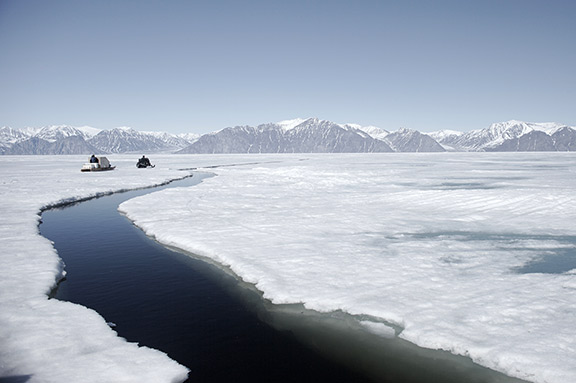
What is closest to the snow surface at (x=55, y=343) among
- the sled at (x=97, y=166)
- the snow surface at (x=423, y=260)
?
the snow surface at (x=423, y=260)

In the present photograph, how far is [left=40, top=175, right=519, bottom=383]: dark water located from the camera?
6887 mm

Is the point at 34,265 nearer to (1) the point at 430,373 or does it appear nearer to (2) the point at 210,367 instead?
(2) the point at 210,367

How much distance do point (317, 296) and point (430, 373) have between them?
11.1 ft

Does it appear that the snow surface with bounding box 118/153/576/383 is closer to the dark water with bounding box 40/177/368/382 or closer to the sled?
the dark water with bounding box 40/177/368/382

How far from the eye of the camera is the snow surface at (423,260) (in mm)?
7480

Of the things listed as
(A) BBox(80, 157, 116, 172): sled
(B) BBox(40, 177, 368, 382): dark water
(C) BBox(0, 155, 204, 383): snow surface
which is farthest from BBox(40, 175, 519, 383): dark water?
(A) BBox(80, 157, 116, 172): sled

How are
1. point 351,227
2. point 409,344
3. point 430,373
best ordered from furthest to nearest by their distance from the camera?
point 351,227 → point 409,344 → point 430,373

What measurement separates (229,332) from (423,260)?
6.86 meters

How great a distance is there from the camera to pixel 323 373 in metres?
6.91

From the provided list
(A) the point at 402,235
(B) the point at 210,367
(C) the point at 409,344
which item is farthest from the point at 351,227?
(B) the point at 210,367

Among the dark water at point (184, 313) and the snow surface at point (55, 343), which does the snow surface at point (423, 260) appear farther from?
the snow surface at point (55, 343)

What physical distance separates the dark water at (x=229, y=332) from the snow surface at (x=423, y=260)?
18.3 inches

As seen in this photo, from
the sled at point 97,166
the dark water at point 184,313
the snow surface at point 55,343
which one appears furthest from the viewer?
the sled at point 97,166

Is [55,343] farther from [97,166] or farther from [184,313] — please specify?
[97,166]
